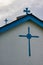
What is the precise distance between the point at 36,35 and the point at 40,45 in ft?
2.09

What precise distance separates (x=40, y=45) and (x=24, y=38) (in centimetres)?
107

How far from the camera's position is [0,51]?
443 inches

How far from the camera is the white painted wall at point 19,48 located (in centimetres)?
1130

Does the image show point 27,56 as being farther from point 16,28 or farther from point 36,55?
point 16,28

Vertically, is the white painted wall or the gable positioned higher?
the gable

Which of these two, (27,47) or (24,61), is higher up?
(27,47)

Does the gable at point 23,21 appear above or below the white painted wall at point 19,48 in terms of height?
above

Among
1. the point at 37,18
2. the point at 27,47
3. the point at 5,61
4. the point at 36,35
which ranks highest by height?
the point at 37,18

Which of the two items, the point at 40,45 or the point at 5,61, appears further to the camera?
the point at 40,45

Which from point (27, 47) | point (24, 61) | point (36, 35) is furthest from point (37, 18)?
point (24, 61)

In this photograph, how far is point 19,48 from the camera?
454 inches

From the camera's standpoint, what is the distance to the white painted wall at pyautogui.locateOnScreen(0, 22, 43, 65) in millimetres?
11305

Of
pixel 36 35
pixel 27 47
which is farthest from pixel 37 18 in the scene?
pixel 27 47

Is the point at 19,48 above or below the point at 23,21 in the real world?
below
